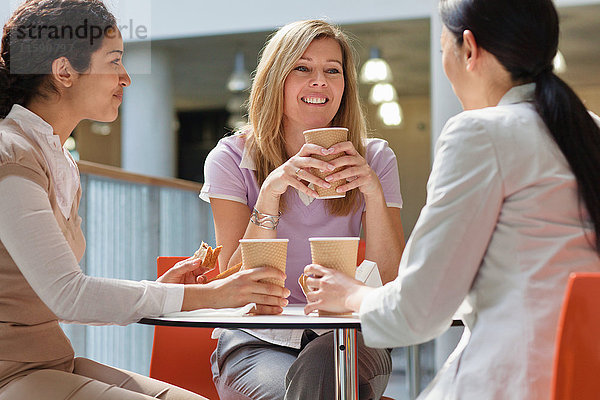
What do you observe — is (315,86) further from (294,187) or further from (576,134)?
→ (576,134)

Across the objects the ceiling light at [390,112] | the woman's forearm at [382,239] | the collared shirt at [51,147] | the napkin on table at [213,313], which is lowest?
the napkin on table at [213,313]

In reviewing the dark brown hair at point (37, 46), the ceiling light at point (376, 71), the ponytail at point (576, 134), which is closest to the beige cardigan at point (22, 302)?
the dark brown hair at point (37, 46)

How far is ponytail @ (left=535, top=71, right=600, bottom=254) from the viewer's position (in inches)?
45.3

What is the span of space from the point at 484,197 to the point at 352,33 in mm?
7406

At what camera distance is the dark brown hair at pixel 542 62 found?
116cm

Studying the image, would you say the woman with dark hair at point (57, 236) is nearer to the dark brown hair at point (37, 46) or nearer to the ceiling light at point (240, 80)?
the dark brown hair at point (37, 46)

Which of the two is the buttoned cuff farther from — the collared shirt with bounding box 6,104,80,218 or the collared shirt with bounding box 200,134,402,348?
the collared shirt with bounding box 200,134,402,348

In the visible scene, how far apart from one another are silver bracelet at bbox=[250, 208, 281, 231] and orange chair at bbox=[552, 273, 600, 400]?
1.08 metres

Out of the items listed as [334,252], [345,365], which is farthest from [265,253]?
[345,365]

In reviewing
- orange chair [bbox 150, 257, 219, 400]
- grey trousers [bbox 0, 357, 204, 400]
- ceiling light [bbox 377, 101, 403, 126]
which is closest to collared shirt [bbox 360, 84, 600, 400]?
grey trousers [bbox 0, 357, 204, 400]

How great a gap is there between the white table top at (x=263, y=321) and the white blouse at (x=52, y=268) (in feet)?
0.26

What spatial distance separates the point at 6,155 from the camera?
1.42 m

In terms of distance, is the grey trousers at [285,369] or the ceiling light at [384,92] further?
the ceiling light at [384,92]

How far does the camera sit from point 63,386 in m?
1.45
